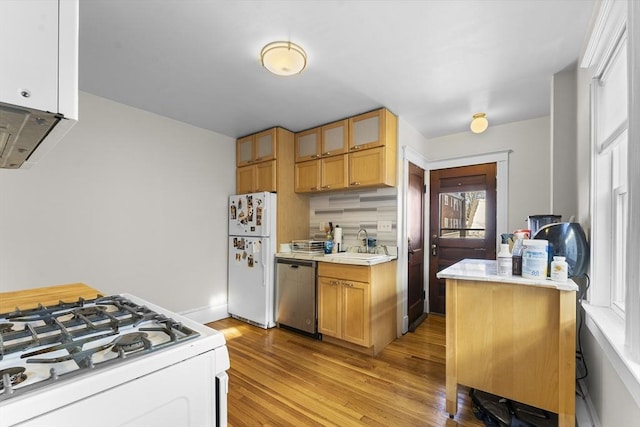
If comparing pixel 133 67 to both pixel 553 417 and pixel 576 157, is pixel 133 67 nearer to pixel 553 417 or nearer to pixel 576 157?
pixel 576 157

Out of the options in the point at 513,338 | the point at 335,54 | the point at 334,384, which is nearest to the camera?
the point at 513,338

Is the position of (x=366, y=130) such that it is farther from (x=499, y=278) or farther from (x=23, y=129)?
(x=23, y=129)

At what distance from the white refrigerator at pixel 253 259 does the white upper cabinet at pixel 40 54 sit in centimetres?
271

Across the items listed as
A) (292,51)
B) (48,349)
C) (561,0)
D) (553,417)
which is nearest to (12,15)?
(48,349)

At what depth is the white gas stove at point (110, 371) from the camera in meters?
0.60

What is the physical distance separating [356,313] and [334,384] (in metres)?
0.69

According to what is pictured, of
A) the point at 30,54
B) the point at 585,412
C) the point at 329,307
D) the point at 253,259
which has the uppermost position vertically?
the point at 30,54

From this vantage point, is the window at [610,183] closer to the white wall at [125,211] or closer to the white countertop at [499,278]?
the white countertop at [499,278]

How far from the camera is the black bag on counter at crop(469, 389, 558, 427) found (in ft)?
5.57

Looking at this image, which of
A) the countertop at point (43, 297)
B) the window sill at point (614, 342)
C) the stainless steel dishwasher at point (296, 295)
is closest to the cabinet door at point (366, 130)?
the stainless steel dishwasher at point (296, 295)

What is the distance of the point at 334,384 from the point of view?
7.16ft

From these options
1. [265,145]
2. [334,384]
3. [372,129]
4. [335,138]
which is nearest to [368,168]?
[372,129]

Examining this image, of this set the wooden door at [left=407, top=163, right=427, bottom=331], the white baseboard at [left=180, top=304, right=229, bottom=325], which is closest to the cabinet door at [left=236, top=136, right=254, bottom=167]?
the white baseboard at [left=180, top=304, right=229, bottom=325]

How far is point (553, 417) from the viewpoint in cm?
179
